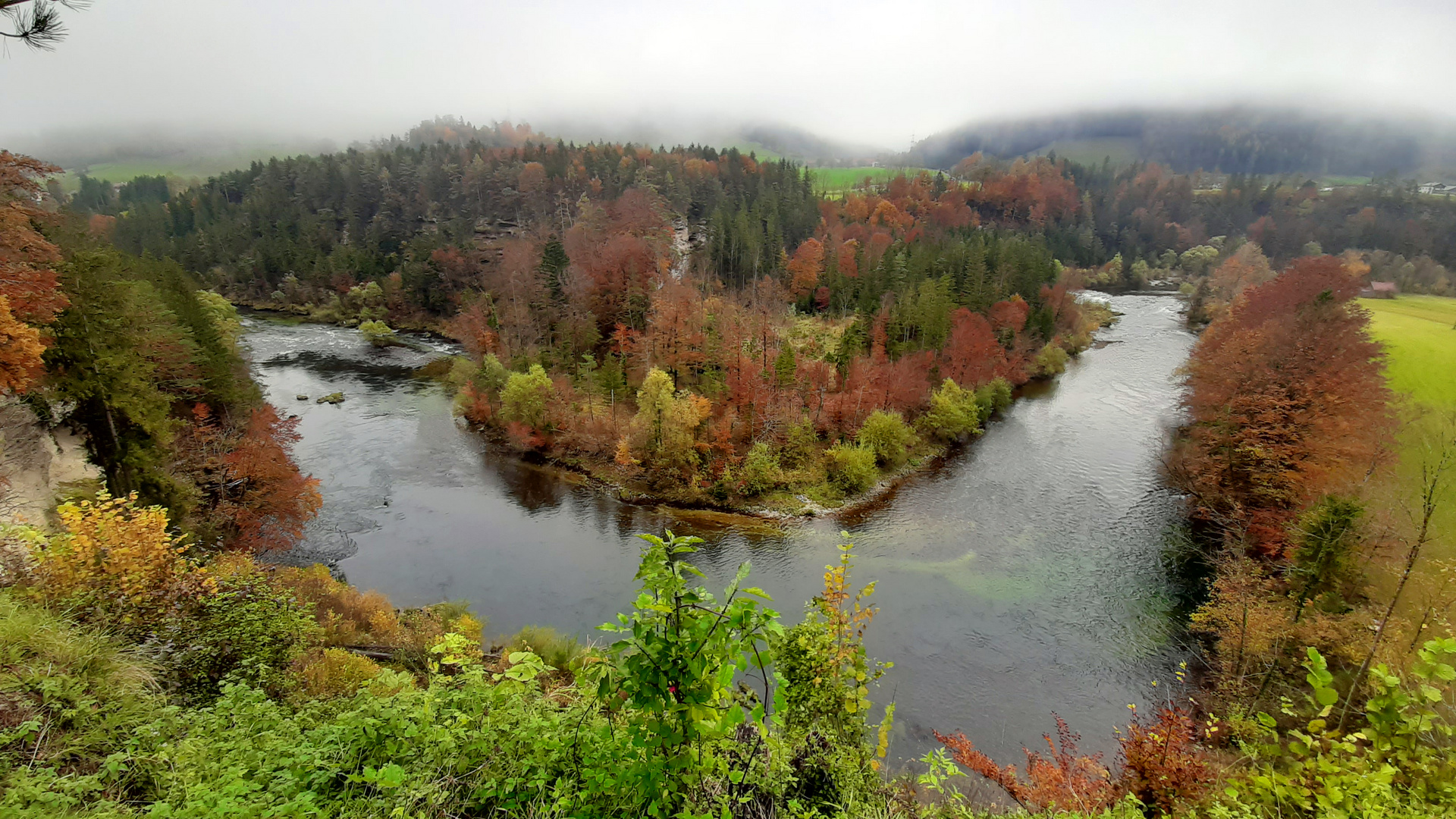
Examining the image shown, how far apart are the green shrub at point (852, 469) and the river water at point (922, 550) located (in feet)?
6.26

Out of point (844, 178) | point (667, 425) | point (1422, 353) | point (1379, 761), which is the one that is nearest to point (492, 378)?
point (667, 425)

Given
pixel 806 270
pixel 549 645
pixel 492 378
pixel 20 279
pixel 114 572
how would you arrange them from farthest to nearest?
pixel 806 270 < pixel 492 378 < pixel 549 645 < pixel 20 279 < pixel 114 572

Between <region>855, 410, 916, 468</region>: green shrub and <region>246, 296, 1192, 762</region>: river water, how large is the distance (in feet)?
6.65

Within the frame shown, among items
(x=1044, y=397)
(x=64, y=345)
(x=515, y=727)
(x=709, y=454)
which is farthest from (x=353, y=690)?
(x=1044, y=397)

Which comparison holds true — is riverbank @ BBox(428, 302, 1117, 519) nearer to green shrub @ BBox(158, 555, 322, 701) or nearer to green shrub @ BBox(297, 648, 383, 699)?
green shrub @ BBox(297, 648, 383, 699)

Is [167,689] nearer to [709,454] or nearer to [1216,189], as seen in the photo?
[709,454]

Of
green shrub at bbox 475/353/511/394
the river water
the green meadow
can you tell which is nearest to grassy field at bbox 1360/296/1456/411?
the green meadow

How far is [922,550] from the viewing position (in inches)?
1228

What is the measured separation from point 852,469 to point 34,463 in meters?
35.1

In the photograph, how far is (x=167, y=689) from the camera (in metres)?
8.23

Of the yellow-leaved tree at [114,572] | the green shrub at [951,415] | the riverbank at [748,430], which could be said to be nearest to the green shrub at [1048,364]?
the riverbank at [748,430]

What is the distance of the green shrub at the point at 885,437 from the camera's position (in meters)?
39.4

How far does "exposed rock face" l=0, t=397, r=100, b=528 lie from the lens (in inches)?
642

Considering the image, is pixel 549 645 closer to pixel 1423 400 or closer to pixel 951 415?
pixel 951 415
